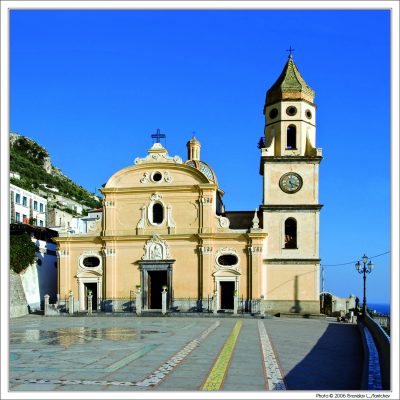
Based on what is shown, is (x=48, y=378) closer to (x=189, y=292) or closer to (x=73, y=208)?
(x=189, y=292)

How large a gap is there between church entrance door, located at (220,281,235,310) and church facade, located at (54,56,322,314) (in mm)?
71

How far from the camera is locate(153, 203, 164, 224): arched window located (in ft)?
142

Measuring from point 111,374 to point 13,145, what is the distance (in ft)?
365

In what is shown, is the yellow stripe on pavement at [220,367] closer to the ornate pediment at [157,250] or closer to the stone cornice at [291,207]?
the ornate pediment at [157,250]

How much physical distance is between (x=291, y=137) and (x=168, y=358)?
91.9 ft

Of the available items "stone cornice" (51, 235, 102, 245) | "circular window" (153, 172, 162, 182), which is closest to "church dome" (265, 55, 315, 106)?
"circular window" (153, 172, 162, 182)

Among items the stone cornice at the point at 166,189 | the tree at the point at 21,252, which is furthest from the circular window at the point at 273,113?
the tree at the point at 21,252

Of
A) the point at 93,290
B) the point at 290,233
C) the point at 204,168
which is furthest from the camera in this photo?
the point at 204,168

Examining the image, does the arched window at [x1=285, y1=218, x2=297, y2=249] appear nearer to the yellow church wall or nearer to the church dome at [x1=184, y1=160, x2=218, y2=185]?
the yellow church wall

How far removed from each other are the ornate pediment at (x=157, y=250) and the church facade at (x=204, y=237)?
0.07 metres

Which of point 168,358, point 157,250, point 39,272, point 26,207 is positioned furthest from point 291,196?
point 26,207

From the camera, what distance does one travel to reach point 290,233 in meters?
42.7

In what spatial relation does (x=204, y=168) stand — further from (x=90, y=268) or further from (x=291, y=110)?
(x=90, y=268)

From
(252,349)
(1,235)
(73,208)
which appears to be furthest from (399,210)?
(73,208)
